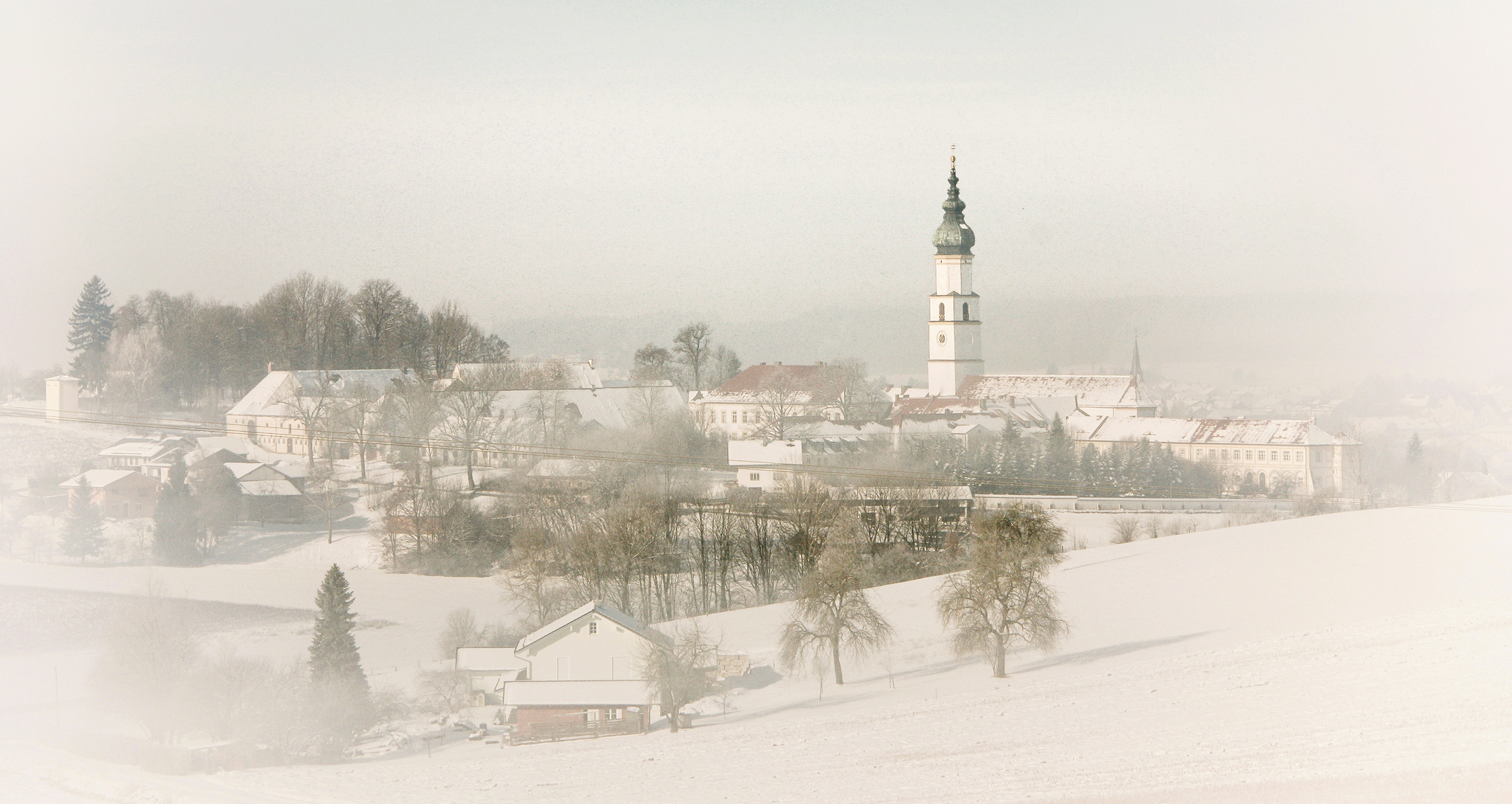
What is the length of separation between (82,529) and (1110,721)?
24.0 m

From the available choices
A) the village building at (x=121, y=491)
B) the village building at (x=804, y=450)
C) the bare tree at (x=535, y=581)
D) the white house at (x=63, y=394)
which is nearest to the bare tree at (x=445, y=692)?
the bare tree at (x=535, y=581)

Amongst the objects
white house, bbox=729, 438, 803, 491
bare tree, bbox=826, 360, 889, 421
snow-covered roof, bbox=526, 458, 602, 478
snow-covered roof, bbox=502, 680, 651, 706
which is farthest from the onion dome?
snow-covered roof, bbox=502, 680, 651, 706

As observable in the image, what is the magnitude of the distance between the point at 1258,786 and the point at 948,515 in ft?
68.0

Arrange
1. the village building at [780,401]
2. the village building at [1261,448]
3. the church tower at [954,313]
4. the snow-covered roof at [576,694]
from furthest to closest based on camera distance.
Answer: the church tower at [954,313] → the village building at [780,401] → the village building at [1261,448] → the snow-covered roof at [576,694]

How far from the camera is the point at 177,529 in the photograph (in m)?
28.1

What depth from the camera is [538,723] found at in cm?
1623

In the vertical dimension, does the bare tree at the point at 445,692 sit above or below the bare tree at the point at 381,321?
below

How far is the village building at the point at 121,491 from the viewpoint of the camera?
3069cm

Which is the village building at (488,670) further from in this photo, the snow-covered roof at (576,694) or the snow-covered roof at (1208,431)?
the snow-covered roof at (1208,431)

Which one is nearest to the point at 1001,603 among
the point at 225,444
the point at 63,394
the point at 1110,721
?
the point at 1110,721

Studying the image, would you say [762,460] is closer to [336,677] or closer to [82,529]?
[82,529]

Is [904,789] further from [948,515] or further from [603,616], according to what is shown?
[948,515]

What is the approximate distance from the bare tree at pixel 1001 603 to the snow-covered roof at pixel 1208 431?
23053mm

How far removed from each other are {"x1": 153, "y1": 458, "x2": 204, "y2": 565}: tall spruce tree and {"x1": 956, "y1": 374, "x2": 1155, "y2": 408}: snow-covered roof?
35.6 m
